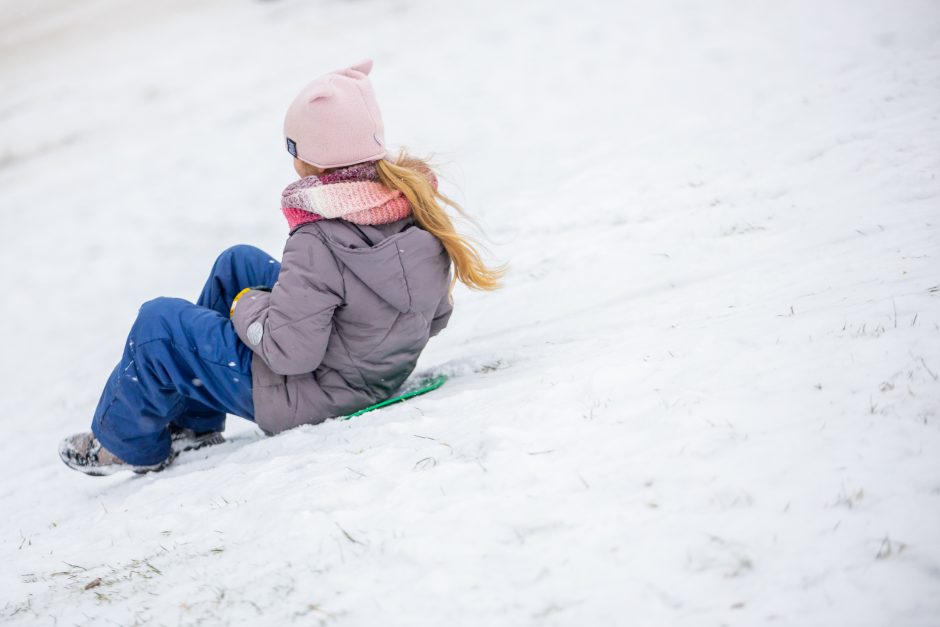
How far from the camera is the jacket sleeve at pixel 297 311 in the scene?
3361 mm

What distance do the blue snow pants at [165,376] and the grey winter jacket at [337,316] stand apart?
0.47ft

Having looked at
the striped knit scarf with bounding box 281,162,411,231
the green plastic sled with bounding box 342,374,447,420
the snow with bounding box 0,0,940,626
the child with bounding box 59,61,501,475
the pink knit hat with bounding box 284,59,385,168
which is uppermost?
the pink knit hat with bounding box 284,59,385,168

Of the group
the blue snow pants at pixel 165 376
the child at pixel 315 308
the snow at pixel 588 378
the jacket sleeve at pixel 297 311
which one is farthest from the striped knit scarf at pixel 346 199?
the snow at pixel 588 378

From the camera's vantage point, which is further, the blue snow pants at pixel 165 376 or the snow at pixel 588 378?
the blue snow pants at pixel 165 376

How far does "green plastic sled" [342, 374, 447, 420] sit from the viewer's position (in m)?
3.95

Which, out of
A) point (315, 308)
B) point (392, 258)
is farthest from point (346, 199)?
point (315, 308)

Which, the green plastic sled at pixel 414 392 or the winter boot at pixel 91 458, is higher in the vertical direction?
the winter boot at pixel 91 458

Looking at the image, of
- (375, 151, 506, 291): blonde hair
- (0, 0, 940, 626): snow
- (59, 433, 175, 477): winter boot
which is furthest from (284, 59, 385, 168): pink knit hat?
(59, 433, 175, 477): winter boot

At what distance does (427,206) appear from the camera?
11.6ft

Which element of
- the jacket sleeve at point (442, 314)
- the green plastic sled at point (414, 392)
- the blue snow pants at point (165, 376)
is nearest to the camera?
the blue snow pants at point (165, 376)

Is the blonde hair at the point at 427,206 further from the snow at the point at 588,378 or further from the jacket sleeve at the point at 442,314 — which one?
the snow at the point at 588,378

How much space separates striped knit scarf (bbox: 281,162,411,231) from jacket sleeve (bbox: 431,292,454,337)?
31.3 inches

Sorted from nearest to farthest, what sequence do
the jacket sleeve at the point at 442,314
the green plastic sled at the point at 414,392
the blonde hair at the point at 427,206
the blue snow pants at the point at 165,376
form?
the blonde hair at the point at 427,206, the blue snow pants at the point at 165,376, the green plastic sled at the point at 414,392, the jacket sleeve at the point at 442,314

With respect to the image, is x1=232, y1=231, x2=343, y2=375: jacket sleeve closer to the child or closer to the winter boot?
the child
